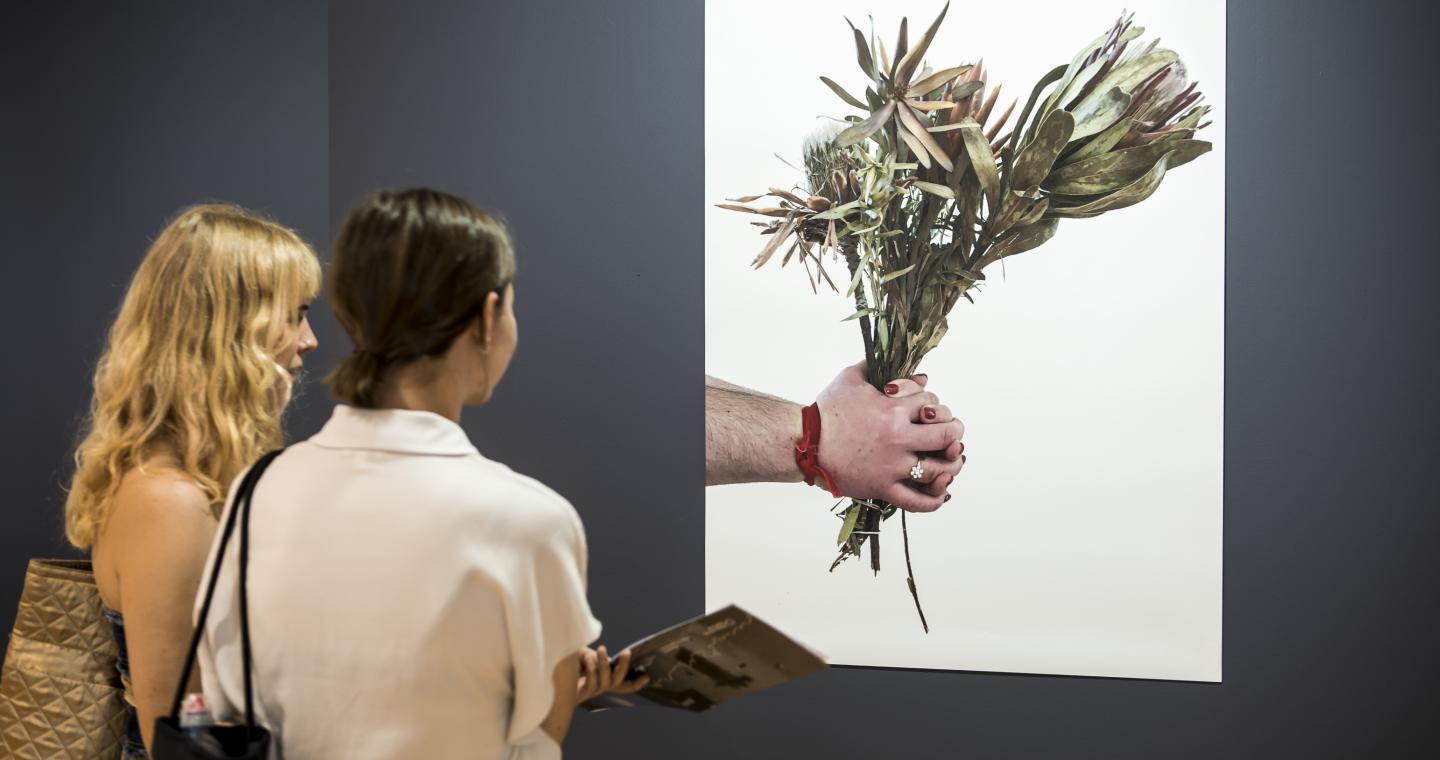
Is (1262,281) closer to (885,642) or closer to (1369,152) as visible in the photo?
(1369,152)

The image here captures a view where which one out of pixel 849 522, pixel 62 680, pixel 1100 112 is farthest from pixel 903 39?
pixel 62 680

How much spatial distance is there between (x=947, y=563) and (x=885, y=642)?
20 cm

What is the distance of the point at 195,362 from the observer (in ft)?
4.30

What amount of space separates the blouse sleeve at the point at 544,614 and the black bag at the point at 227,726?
9.0 inches

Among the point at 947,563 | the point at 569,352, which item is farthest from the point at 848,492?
the point at 569,352

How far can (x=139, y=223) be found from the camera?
99.5 inches

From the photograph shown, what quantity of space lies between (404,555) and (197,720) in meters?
0.26

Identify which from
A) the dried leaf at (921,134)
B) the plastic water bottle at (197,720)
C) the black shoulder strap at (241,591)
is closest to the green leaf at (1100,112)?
the dried leaf at (921,134)

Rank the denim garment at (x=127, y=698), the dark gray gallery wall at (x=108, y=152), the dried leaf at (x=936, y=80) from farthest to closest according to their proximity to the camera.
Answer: the dark gray gallery wall at (x=108, y=152) < the dried leaf at (x=936, y=80) < the denim garment at (x=127, y=698)

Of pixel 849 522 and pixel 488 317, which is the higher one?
pixel 488 317

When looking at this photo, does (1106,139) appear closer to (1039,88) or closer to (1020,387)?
(1039,88)

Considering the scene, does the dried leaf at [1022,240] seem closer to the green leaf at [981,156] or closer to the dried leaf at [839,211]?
the green leaf at [981,156]

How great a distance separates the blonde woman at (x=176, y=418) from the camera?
1.18 meters

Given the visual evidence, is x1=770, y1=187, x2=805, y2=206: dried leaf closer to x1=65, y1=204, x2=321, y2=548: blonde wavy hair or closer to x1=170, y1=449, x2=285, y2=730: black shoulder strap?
x1=65, y1=204, x2=321, y2=548: blonde wavy hair
